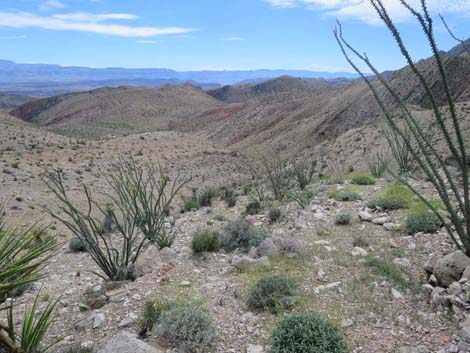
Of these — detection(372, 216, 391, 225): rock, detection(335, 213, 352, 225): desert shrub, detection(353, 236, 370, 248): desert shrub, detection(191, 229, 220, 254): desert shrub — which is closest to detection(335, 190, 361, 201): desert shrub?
detection(335, 213, 352, 225): desert shrub

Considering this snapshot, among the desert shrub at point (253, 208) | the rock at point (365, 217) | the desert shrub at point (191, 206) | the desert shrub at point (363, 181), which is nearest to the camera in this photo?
the rock at point (365, 217)

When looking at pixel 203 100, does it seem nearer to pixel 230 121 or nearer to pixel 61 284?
pixel 230 121

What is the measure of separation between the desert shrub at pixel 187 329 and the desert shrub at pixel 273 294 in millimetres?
712

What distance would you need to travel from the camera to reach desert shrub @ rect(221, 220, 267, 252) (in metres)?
7.39

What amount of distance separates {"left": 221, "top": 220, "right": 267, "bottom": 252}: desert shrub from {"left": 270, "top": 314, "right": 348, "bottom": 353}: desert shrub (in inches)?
122

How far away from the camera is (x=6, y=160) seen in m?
22.2

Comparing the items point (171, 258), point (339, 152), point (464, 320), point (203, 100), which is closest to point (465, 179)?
point (464, 320)

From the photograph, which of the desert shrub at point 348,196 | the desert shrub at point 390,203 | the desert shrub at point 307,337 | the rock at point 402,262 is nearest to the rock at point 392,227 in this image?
the desert shrub at point 390,203

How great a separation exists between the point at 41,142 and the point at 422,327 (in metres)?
32.0

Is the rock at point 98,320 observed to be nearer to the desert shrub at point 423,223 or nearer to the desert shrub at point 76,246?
the desert shrub at point 423,223

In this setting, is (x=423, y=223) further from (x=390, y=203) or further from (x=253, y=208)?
(x=253, y=208)

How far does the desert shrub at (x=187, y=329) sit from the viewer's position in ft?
14.0

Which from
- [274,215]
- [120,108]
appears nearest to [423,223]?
[274,215]

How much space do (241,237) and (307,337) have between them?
3.61 m
